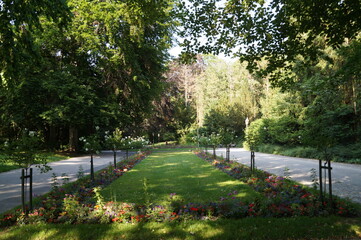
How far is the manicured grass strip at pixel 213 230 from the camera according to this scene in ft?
12.1

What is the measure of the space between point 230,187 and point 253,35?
14.3 ft

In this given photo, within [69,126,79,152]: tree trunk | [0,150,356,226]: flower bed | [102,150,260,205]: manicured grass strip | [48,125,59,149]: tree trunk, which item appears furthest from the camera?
[48,125,59,149]: tree trunk

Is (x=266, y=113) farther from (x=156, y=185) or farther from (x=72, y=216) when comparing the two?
(x=72, y=216)

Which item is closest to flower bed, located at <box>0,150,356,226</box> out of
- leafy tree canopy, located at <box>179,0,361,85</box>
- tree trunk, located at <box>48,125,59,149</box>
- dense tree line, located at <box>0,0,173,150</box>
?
leafy tree canopy, located at <box>179,0,361,85</box>

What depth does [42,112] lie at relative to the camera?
18156 mm

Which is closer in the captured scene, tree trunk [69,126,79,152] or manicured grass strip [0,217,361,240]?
manicured grass strip [0,217,361,240]

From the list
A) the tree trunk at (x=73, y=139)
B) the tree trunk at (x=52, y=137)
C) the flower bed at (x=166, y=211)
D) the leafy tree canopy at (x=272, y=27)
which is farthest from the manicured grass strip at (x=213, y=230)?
the tree trunk at (x=52, y=137)

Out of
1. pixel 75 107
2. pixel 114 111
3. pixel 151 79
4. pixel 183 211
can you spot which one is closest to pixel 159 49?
pixel 151 79

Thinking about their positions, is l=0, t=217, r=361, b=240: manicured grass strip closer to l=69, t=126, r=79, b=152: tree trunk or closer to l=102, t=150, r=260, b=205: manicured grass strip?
l=102, t=150, r=260, b=205: manicured grass strip

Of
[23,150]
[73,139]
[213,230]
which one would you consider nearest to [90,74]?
[73,139]

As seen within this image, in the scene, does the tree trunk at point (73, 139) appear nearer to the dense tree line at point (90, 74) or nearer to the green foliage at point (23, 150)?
the dense tree line at point (90, 74)

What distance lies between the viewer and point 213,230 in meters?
3.91

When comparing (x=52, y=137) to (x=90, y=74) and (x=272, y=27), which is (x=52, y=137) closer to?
(x=90, y=74)

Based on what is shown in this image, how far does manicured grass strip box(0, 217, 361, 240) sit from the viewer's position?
3.69m
